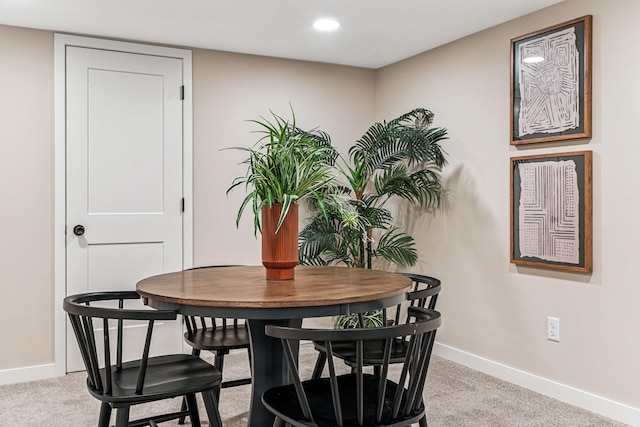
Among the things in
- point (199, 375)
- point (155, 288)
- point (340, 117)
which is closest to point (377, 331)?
point (199, 375)

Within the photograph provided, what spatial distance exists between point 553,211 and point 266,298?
1993mm

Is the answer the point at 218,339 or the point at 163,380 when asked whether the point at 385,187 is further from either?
the point at 163,380

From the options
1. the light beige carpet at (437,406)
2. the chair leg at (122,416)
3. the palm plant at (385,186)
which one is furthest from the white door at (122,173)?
the chair leg at (122,416)

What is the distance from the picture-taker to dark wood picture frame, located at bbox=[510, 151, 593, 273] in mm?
3037

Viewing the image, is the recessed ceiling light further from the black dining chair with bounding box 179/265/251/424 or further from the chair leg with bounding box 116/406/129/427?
the chair leg with bounding box 116/406/129/427

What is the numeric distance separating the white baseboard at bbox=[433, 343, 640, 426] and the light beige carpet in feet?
0.16

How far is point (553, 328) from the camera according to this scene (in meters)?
3.26

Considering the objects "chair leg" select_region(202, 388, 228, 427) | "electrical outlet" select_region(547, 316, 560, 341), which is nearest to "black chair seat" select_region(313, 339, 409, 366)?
"chair leg" select_region(202, 388, 228, 427)

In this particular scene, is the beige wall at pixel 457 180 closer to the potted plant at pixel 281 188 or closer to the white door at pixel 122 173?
the white door at pixel 122 173

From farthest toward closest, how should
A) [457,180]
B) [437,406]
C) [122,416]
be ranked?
1. [457,180]
2. [437,406]
3. [122,416]

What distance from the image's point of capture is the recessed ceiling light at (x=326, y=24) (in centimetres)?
349

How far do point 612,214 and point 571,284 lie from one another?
0.47m

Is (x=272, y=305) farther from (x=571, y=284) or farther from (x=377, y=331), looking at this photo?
(x=571, y=284)

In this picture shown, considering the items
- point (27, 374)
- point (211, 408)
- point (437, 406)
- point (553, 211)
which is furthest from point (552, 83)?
point (27, 374)
